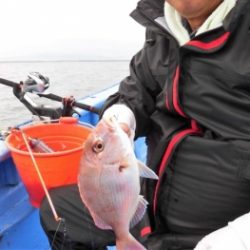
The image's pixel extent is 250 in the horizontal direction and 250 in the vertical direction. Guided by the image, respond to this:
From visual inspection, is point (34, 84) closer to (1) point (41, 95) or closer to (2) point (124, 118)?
(1) point (41, 95)

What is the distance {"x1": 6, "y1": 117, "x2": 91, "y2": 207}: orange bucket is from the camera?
232 centimetres

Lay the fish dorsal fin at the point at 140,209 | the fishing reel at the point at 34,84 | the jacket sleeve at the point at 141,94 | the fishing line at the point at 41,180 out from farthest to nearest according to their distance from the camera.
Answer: the fishing reel at the point at 34,84
the jacket sleeve at the point at 141,94
the fishing line at the point at 41,180
the fish dorsal fin at the point at 140,209

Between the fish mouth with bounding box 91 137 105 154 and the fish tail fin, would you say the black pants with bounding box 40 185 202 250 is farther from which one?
the fish mouth with bounding box 91 137 105 154

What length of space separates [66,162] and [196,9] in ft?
3.73

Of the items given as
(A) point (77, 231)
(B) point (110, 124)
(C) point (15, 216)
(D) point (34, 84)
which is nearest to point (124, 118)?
(B) point (110, 124)

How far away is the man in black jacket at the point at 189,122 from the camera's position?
5.20 feet

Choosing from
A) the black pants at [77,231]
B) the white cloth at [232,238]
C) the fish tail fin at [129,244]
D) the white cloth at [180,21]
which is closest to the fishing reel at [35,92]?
the black pants at [77,231]

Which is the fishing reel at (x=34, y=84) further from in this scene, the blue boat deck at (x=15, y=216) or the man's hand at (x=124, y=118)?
the man's hand at (x=124, y=118)

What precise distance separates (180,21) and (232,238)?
1.08m

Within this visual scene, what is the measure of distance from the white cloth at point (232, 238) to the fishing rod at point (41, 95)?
1628mm

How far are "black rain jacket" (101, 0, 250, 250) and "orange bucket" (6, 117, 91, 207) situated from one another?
54cm

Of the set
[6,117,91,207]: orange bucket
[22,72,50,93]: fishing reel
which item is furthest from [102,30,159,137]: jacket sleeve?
[22,72,50,93]: fishing reel

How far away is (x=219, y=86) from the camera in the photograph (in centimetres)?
165

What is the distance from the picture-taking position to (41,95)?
296 centimetres
